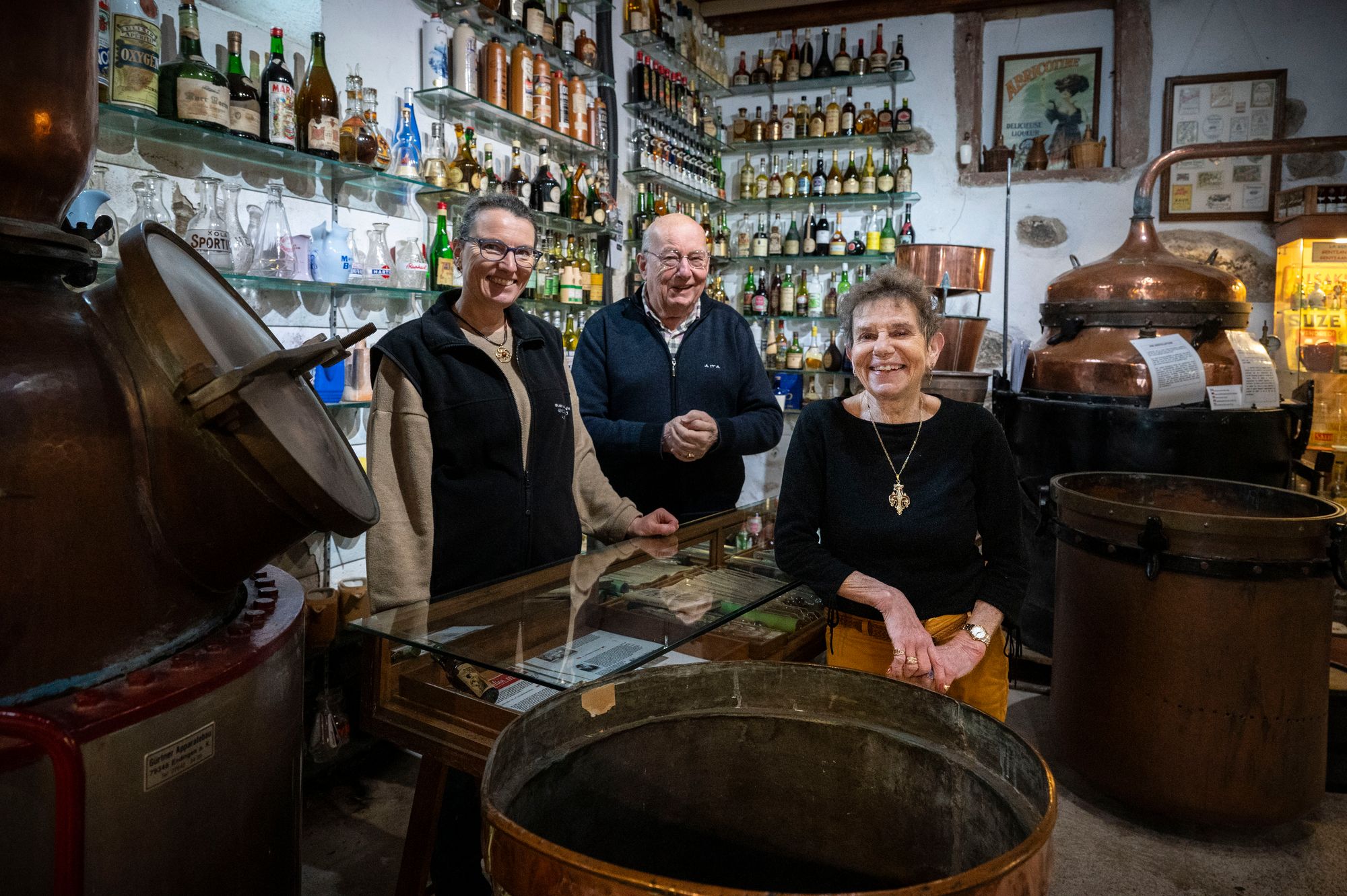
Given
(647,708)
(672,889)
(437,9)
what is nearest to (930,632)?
(647,708)

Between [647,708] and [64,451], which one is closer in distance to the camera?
[64,451]

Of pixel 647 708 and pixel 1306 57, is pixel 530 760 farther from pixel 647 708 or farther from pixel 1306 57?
pixel 1306 57

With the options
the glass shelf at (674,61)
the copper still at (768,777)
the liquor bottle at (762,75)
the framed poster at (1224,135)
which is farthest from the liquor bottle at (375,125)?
the framed poster at (1224,135)

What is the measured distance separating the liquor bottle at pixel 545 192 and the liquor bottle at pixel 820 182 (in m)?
2.31

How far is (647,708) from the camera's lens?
1.05 metres

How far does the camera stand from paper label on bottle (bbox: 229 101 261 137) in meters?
2.75

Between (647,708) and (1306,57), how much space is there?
6.29 metres

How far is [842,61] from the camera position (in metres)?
5.98

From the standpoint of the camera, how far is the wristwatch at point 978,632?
1.77 m

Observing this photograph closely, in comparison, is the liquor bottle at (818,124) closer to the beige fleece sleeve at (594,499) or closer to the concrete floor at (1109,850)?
the beige fleece sleeve at (594,499)

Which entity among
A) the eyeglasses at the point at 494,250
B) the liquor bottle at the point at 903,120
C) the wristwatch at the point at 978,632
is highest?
the liquor bottle at the point at 903,120

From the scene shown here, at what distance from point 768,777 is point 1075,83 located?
5.93m

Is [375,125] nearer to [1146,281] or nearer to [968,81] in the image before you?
[1146,281]

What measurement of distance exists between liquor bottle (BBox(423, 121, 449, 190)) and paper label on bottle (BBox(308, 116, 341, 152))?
0.19m
